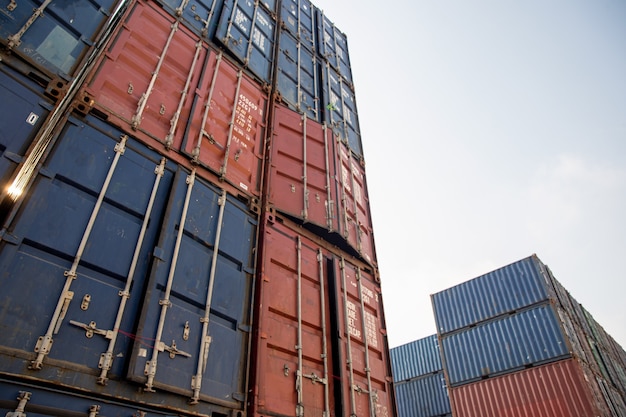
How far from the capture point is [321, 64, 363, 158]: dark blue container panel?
35.8ft

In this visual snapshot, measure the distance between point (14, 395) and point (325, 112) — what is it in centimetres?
909

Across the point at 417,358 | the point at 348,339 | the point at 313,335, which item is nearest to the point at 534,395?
the point at 417,358

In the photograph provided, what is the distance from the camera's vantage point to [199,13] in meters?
8.55

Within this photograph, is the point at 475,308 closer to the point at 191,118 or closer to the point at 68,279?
the point at 191,118

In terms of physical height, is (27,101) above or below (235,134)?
below

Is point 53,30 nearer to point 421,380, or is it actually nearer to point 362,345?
point 362,345

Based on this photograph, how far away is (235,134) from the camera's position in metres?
7.43

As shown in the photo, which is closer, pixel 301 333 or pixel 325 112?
pixel 301 333

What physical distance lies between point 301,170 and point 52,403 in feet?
19.4

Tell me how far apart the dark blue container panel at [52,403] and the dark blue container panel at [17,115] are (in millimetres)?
1968

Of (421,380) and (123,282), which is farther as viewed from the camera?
(421,380)

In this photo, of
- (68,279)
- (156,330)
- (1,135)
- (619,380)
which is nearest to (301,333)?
(156,330)

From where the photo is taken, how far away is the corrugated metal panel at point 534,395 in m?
13.2

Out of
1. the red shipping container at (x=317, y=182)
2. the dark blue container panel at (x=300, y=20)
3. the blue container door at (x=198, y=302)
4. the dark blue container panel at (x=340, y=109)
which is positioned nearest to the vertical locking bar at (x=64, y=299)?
the blue container door at (x=198, y=302)
